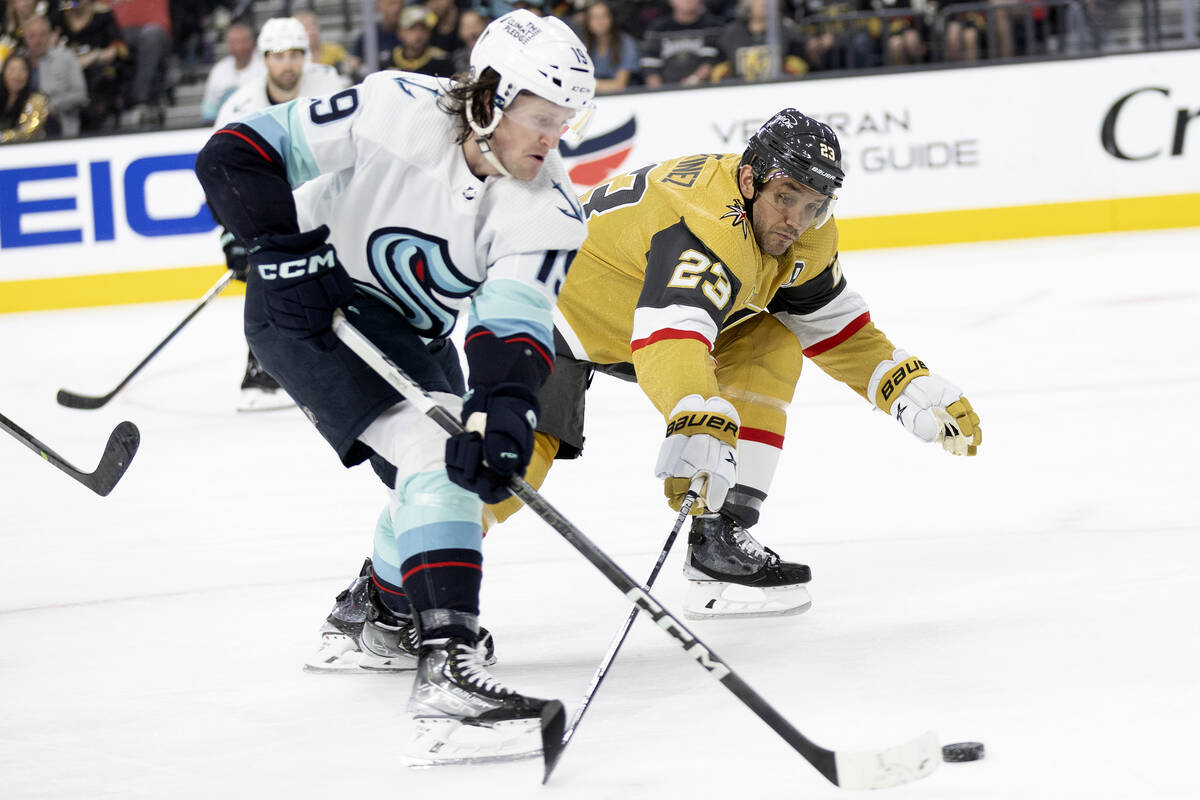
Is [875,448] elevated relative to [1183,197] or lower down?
elevated

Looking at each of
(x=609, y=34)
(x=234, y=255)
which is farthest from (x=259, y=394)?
(x=609, y=34)

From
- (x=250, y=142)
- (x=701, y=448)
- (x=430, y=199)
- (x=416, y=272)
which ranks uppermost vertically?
(x=250, y=142)

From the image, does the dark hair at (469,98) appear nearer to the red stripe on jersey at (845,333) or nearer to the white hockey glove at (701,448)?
the white hockey glove at (701,448)

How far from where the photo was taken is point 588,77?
7.09ft

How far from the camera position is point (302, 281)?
213cm

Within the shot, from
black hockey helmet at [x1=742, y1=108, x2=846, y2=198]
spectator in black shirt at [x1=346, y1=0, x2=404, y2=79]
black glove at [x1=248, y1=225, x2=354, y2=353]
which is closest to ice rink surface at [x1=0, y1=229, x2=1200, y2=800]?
black glove at [x1=248, y1=225, x2=354, y2=353]

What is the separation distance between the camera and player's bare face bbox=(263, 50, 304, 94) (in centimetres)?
524

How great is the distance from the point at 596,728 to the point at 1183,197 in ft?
21.4

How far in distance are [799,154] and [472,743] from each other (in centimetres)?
111

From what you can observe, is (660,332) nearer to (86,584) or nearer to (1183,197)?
(86,584)

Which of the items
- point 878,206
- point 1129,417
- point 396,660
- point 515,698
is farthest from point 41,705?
point 878,206

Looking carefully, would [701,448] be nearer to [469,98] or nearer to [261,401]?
[469,98]

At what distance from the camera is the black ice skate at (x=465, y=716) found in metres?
2.08

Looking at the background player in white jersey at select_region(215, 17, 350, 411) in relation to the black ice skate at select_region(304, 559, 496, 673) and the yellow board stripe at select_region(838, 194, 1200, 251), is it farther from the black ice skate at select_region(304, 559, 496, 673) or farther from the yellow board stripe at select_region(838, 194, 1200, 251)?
the yellow board stripe at select_region(838, 194, 1200, 251)
